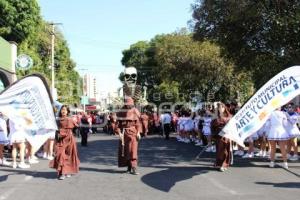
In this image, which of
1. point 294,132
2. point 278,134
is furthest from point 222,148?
point 294,132

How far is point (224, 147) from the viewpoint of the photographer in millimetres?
13562

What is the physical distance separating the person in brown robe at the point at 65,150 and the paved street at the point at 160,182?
0.79 feet

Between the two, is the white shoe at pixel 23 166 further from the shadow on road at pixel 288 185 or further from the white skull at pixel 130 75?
the white skull at pixel 130 75

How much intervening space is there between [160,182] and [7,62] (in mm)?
22443

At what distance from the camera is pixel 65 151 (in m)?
12.6

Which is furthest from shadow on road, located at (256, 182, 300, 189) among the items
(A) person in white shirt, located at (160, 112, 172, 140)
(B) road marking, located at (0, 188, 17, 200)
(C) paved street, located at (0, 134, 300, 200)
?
(A) person in white shirt, located at (160, 112, 172, 140)

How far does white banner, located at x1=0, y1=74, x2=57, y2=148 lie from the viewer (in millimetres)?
12328

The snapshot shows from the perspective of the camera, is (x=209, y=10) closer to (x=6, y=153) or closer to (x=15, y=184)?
(x=6, y=153)

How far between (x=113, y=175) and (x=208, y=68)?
28.8 m

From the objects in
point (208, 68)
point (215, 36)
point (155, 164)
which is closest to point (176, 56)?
point (208, 68)

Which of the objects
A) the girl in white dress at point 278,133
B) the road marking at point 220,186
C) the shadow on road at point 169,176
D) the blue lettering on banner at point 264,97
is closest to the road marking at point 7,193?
the shadow on road at point 169,176

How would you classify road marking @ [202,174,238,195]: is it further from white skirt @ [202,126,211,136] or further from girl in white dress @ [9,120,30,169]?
white skirt @ [202,126,211,136]

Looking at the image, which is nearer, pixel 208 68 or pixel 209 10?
pixel 209 10

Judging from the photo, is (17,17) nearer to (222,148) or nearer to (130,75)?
(130,75)
